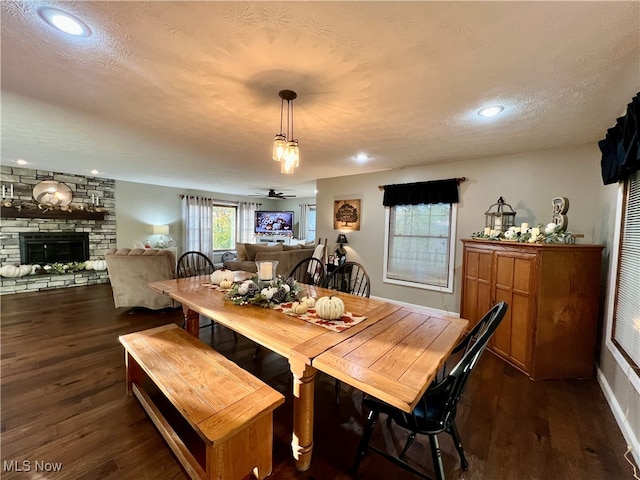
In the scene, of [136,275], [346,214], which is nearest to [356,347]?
[136,275]

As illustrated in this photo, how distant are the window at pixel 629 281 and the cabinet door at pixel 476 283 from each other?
36.4 inches

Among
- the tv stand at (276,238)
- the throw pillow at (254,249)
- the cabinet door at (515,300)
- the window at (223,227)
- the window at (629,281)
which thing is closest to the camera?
the window at (629,281)

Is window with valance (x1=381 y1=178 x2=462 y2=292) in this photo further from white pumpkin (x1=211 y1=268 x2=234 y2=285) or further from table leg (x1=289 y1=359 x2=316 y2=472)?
table leg (x1=289 y1=359 x2=316 y2=472)

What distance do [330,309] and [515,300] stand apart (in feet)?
6.86

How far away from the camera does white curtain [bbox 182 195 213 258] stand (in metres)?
7.28

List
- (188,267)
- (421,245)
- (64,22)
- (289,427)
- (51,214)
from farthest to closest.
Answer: (51,214)
(421,245)
(188,267)
(289,427)
(64,22)

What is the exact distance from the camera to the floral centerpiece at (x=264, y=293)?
1.95 meters

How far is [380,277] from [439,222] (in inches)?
53.7

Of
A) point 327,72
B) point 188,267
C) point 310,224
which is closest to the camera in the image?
point 327,72

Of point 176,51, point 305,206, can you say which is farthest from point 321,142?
point 305,206

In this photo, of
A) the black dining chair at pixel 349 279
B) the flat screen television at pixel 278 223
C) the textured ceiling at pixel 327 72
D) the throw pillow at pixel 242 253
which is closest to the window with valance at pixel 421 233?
the black dining chair at pixel 349 279

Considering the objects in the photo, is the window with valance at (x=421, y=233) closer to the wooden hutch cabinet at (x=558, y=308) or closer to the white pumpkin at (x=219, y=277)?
the wooden hutch cabinet at (x=558, y=308)

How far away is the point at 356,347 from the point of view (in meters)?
1.36

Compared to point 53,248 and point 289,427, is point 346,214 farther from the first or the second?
point 53,248
